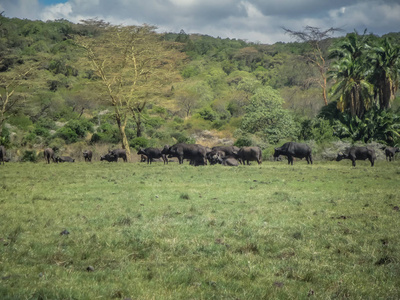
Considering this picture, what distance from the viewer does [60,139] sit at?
139 feet

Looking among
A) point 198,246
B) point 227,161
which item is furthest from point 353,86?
point 198,246

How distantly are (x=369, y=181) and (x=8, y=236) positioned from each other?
15280mm

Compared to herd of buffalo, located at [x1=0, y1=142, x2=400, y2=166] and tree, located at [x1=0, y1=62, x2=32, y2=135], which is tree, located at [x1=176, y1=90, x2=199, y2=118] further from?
herd of buffalo, located at [x1=0, y1=142, x2=400, y2=166]

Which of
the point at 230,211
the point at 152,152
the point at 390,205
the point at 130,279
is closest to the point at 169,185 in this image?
the point at 230,211

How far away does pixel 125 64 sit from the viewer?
41.4m

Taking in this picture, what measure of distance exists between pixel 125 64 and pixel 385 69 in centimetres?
2694

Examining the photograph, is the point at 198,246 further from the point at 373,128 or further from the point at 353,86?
A: the point at 353,86

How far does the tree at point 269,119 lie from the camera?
1663 inches

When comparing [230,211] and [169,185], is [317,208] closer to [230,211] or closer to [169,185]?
[230,211]

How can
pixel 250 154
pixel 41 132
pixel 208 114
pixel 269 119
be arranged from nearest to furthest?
pixel 250 154 < pixel 269 119 < pixel 41 132 < pixel 208 114

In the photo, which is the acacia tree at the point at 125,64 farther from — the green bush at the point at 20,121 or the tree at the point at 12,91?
the green bush at the point at 20,121

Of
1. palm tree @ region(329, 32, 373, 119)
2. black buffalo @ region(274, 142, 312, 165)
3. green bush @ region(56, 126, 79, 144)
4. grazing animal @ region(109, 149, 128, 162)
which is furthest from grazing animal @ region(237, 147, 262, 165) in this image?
green bush @ region(56, 126, 79, 144)

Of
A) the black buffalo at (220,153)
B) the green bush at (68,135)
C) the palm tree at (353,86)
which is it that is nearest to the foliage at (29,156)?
the green bush at (68,135)

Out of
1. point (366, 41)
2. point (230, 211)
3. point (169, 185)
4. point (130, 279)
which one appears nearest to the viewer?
point (130, 279)
